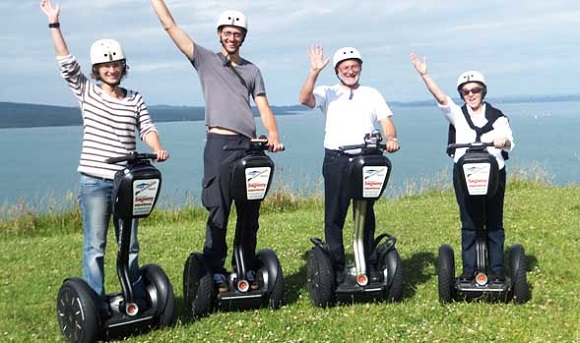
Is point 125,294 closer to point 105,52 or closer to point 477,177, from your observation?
point 105,52

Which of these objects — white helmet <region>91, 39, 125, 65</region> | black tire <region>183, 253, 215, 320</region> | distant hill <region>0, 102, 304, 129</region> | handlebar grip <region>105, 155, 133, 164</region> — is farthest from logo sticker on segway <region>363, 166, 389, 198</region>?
distant hill <region>0, 102, 304, 129</region>

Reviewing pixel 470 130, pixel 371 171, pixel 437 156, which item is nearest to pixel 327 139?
pixel 371 171

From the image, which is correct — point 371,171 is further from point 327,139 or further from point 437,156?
point 437,156

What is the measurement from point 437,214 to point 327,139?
18.4 ft

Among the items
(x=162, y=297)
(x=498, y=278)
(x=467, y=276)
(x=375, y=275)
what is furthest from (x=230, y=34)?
(x=498, y=278)

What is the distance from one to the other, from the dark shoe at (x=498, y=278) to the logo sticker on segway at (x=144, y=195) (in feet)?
9.11

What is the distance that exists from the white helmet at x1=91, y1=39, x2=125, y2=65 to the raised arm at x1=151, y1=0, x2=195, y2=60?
549mm

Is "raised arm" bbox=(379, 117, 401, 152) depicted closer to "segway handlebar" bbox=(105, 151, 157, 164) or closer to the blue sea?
Result: the blue sea

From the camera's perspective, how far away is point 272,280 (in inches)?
233

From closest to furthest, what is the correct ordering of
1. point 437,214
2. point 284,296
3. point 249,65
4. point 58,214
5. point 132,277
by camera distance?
point 132,277
point 249,65
point 284,296
point 437,214
point 58,214

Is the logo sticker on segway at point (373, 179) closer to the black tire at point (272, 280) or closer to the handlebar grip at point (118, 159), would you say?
the black tire at point (272, 280)

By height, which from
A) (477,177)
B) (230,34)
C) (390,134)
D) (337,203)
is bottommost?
(337,203)

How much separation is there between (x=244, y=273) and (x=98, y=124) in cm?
168

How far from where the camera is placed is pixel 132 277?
541 cm
